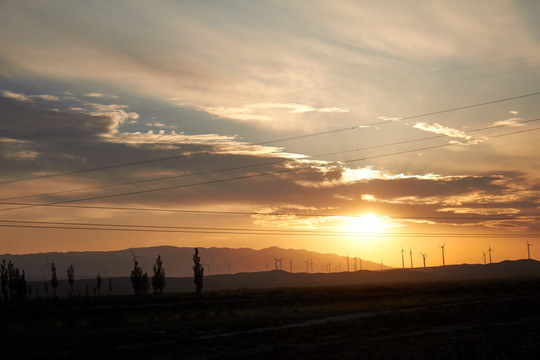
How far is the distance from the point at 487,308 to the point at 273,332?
31757mm

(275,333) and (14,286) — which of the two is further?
(14,286)

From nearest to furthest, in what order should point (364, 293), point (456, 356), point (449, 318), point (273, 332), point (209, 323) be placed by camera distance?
point (456, 356), point (273, 332), point (209, 323), point (449, 318), point (364, 293)

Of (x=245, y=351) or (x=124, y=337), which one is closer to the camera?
(x=245, y=351)

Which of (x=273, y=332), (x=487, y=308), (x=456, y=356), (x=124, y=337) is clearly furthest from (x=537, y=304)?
(x=124, y=337)

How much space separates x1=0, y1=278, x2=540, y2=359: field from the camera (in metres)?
36.4

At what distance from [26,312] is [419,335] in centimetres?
4606

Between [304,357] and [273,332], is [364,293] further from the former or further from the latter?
[304,357]

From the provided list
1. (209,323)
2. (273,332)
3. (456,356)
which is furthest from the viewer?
(209,323)

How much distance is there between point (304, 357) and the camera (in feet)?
116

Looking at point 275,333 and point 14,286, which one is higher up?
point 14,286

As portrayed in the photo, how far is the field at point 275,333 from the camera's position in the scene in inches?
1432

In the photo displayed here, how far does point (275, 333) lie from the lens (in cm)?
4222

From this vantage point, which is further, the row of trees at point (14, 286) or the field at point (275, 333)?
the row of trees at point (14, 286)

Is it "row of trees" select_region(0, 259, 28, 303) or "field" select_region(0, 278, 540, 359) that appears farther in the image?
"row of trees" select_region(0, 259, 28, 303)
